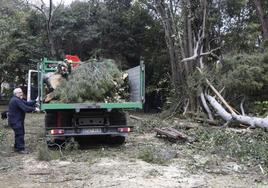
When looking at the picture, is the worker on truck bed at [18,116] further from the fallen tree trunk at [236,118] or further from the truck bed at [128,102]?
the fallen tree trunk at [236,118]

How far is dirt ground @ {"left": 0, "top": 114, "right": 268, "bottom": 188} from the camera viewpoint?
7.59 m

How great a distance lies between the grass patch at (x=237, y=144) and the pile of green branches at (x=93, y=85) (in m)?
2.51

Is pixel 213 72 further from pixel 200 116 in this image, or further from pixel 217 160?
pixel 217 160

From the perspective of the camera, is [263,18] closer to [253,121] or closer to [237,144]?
[253,121]

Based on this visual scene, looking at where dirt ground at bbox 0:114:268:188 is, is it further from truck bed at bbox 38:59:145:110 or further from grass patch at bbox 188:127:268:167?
truck bed at bbox 38:59:145:110

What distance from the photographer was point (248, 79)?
53.3 feet

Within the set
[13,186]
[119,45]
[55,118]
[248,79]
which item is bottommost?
[13,186]

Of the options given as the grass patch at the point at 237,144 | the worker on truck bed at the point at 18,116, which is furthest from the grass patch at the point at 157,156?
the worker on truck bed at the point at 18,116

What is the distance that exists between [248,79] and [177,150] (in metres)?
6.49

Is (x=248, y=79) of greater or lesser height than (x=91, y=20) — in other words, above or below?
below

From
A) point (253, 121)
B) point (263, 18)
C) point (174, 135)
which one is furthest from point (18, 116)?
point (263, 18)

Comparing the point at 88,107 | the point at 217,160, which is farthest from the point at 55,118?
the point at 217,160

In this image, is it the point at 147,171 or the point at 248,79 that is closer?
the point at 147,171

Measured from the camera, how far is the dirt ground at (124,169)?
7.59 m
